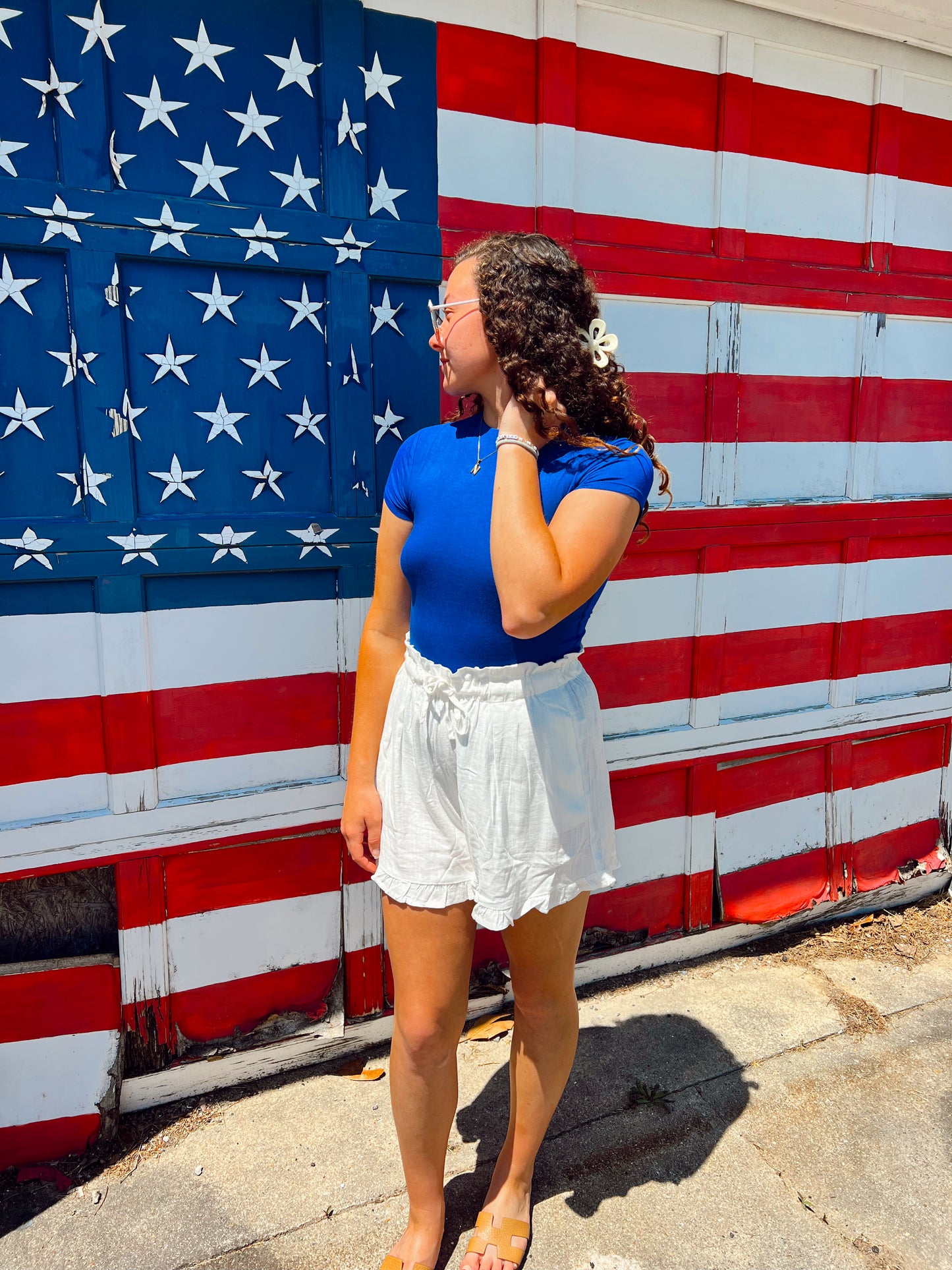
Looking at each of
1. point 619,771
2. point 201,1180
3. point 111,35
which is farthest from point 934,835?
point 111,35

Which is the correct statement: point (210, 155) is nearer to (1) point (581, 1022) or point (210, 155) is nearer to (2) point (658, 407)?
(2) point (658, 407)

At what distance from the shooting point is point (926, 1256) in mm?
2029

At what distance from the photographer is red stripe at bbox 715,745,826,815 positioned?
321 centimetres

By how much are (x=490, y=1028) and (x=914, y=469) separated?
2.59m

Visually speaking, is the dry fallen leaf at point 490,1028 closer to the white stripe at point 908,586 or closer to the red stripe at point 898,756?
the red stripe at point 898,756

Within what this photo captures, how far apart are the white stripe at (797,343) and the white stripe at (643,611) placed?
0.78m

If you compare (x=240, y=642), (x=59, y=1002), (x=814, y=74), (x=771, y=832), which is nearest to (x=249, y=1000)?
(x=59, y=1002)

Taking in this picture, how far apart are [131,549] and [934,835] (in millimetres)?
3390

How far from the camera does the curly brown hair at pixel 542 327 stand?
1677 mm

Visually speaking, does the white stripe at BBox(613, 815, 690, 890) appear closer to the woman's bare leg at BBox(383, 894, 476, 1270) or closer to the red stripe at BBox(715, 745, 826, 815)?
the red stripe at BBox(715, 745, 826, 815)

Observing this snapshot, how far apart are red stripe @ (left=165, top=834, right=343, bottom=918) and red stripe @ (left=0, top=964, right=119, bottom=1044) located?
0.80ft

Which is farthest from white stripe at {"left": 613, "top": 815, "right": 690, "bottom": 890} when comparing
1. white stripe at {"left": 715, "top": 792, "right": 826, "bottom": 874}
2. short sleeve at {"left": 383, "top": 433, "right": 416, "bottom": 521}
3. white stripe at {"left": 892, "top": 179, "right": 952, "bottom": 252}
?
white stripe at {"left": 892, "top": 179, "right": 952, "bottom": 252}

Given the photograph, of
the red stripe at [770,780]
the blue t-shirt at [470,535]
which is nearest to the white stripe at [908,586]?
the red stripe at [770,780]

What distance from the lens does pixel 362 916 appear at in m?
2.67
